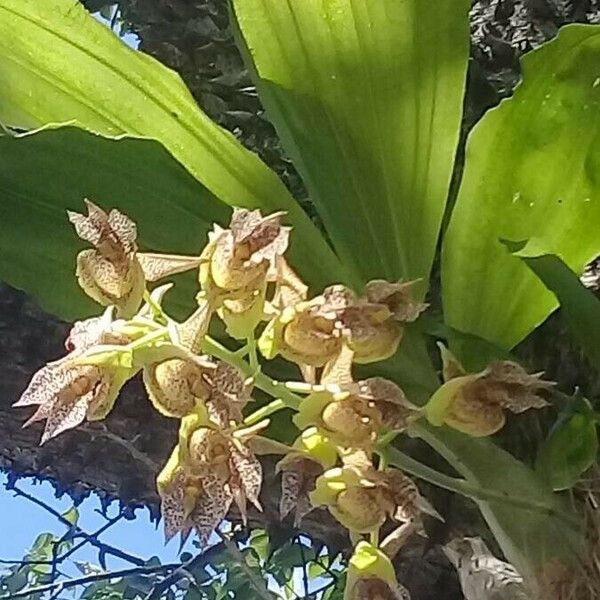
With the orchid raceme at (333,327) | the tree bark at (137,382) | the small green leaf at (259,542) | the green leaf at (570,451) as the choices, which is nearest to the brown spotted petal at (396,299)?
the orchid raceme at (333,327)

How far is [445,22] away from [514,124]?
65 millimetres

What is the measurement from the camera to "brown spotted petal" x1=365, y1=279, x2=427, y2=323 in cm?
43

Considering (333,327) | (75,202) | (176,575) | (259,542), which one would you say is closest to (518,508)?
(333,327)

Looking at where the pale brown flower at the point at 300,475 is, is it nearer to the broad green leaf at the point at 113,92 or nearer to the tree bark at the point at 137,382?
the broad green leaf at the point at 113,92

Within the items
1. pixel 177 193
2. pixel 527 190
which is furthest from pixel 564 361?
pixel 177 193

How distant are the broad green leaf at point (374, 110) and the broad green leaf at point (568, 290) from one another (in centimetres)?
8

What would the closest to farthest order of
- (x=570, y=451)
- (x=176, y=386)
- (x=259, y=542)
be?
(x=176, y=386), (x=570, y=451), (x=259, y=542)

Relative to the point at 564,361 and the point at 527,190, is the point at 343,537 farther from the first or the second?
the point at 527,190

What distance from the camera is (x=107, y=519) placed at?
3.85 feet

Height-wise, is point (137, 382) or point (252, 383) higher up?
point (137, 382)

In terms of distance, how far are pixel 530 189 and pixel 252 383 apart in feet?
0.59

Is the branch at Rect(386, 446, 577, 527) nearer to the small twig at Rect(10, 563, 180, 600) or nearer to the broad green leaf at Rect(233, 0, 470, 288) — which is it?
the broad green leaf at Rect(233, 0, 470, 288)

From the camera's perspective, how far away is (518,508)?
0.47 metres

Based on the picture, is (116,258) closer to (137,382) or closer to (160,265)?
(160,265)
